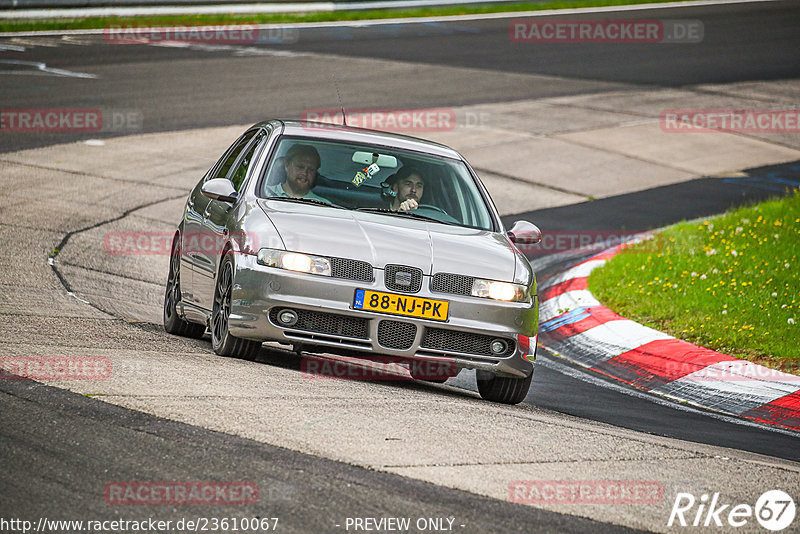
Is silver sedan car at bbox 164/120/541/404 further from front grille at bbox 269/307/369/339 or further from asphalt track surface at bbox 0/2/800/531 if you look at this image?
asphalt track surface at bbox 0/2/800/531

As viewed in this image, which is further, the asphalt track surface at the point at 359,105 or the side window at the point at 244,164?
the side window at the point at 244,164

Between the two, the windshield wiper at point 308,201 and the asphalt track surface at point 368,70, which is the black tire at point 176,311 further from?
the asphalt track surface at point 368,70

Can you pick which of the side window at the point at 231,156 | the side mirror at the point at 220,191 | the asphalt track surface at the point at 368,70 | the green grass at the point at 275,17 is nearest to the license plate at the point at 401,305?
the side mirror at the point at 220,191

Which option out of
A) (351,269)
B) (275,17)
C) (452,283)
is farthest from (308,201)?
(275,17)

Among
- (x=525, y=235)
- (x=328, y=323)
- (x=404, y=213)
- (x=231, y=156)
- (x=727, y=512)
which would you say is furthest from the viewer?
(x=231, y=156)

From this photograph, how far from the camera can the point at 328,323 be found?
7133 mm

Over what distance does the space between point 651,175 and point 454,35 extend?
13.8 metres

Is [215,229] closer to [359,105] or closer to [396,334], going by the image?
[396,334]

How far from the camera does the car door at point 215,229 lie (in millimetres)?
7949

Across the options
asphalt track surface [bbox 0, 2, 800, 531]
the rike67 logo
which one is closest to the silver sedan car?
asphalt track surface [bbox 0, 2, 800, 531]

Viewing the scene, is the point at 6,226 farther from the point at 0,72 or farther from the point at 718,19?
the point at 718,19

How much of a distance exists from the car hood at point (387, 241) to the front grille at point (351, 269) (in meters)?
0.03

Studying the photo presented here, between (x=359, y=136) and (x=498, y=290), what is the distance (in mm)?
1812

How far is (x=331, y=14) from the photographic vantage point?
33625mm
